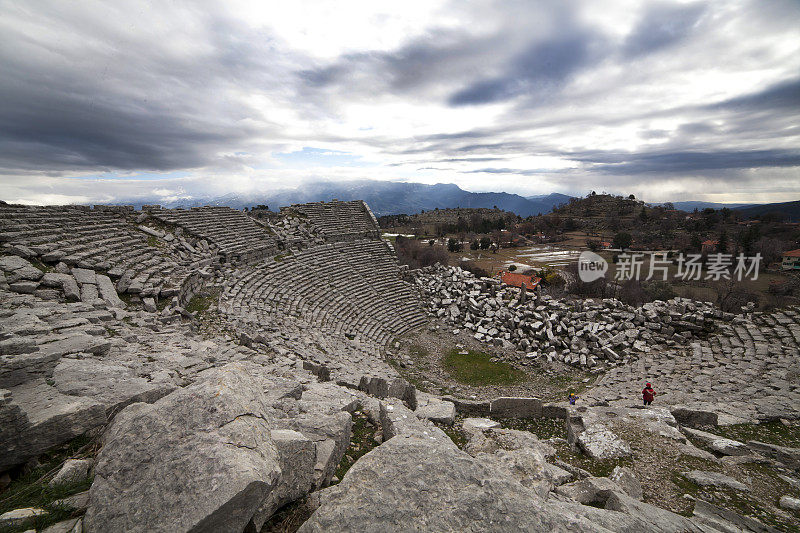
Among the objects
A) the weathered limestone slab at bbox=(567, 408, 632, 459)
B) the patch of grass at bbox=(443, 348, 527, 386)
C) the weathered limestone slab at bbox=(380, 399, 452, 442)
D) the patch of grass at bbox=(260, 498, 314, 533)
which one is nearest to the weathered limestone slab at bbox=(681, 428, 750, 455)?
the weathered limestone slab at bbox=(567, 408, 632, 459)

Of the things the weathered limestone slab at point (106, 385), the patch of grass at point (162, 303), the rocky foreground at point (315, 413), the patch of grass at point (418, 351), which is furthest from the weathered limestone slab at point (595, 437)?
the patch of grass at point (162, 303)

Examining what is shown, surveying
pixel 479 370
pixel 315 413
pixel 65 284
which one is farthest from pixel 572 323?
pixel 65 284

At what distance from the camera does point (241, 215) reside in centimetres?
2417

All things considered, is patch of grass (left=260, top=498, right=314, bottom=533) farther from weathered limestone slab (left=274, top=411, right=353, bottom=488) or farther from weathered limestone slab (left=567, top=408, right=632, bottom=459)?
weathered limestone slab (left=567, top=408, right=632, bottom=459)

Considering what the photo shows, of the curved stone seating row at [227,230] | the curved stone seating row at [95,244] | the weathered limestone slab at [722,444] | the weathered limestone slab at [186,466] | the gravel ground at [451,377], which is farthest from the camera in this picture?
the curved stone seating row at [227,230]

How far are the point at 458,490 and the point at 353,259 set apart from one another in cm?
2269

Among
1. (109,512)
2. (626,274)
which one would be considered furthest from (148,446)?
(626,274)

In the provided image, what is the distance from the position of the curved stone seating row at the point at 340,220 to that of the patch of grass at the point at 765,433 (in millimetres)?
23784

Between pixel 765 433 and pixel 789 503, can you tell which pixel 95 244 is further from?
pixel 765 433

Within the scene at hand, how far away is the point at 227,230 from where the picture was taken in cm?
2139

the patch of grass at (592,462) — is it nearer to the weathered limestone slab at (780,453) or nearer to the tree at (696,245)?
the weathered limestone slab at (780,453)

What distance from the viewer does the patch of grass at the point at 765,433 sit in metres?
8.20

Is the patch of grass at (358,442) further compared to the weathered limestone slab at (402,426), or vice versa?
the weathered limestone slab at (402,426)

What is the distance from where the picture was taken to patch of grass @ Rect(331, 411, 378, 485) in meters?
4.71
